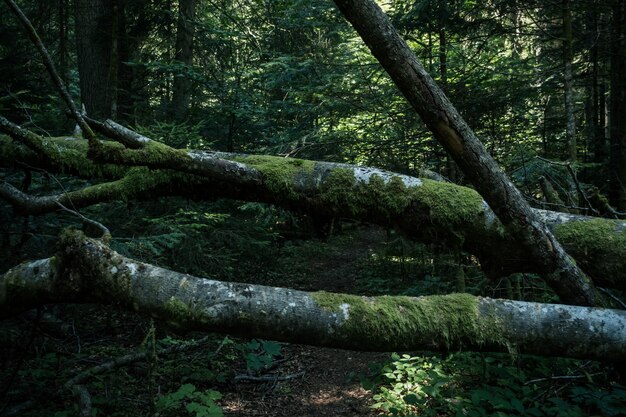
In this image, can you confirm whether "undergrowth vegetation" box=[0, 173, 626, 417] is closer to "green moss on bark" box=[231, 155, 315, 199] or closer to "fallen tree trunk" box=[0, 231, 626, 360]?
"fallen tree trunk" box=[0, 231, 626, 360]

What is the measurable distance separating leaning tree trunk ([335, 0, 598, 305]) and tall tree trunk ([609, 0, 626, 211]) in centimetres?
510

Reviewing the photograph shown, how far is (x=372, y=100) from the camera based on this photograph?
10500mm

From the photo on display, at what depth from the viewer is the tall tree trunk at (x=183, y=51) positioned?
34.6 feet

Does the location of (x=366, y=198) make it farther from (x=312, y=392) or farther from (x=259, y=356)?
(x=259, y=356)

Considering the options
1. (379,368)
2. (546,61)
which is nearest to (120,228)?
(379,368)

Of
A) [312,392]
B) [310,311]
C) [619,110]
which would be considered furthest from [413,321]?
[619,110]

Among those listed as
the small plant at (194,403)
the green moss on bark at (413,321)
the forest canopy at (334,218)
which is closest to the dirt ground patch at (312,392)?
the forest canopy at (334,218)

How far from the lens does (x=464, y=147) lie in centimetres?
313

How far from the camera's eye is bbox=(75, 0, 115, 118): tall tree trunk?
9789mm

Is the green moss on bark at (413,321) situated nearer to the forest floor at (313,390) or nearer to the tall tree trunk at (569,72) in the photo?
the forest floor at (313,390)

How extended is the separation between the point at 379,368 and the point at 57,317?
4751 mm

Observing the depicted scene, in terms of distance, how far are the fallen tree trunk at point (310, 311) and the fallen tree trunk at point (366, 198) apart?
0.85 meters

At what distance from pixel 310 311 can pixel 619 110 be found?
794 centimetres

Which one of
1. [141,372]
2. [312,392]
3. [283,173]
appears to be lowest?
A: [312,392]
